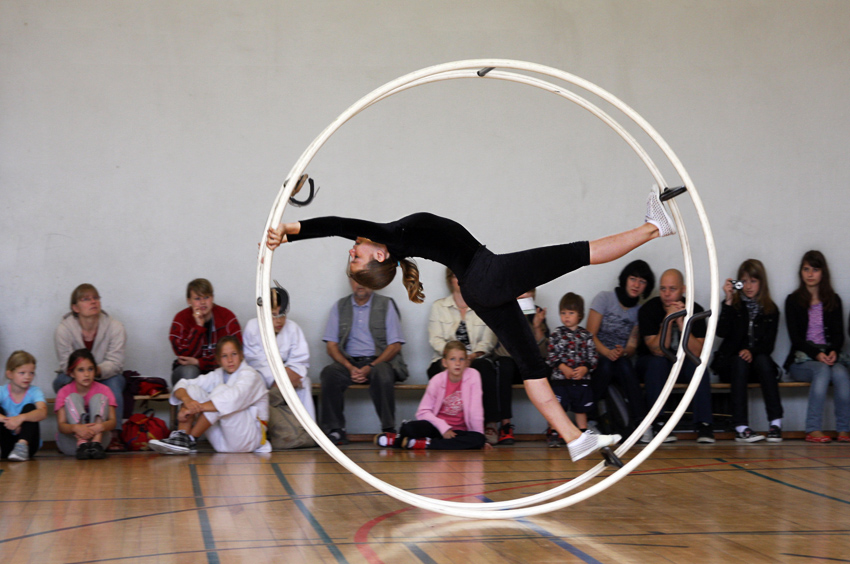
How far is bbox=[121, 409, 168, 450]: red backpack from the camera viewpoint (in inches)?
239

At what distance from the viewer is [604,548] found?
11.2 ft

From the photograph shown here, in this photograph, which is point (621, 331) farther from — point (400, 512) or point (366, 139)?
point (400, 512)

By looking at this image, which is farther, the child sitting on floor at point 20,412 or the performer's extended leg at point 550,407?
the child sitting on floor at point 20,412

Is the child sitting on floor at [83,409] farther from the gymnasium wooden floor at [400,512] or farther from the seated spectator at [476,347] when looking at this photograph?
the seated spectator at [476,347]

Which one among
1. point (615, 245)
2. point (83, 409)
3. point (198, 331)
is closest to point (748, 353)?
point (615, 245)

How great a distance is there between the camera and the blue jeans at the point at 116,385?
6121 millimetres

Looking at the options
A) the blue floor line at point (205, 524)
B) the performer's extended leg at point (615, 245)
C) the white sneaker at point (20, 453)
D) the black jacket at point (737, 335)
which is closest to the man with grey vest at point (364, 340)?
the blue floor line at point (205, 524)

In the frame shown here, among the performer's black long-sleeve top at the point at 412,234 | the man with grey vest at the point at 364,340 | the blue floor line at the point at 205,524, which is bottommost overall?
the blue floor line at the point at 205,524

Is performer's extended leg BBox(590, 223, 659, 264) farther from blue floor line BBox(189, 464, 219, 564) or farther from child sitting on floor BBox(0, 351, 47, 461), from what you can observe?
child sitting on floor BBox(0, 351, 47, 461)

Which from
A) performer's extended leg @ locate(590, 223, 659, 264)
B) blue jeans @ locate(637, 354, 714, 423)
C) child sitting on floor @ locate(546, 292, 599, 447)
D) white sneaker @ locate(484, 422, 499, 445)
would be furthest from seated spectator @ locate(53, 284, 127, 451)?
blue jeans @ locate(637, 354, 714, 423)

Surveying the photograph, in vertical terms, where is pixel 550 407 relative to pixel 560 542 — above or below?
above

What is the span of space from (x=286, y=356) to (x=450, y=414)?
53.6 inches

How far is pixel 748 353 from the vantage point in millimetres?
6836

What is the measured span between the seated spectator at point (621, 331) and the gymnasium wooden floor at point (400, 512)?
931mm
